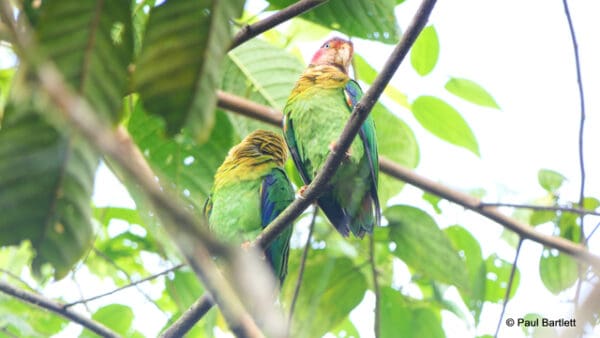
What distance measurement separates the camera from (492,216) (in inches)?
95.7

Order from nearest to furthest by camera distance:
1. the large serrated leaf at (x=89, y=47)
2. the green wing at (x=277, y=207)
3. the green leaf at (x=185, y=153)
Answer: the large serrated leaf at (x=89, y=47)
the green leaf at (x=185, y=153)
the green wing at (x=277, y=207)

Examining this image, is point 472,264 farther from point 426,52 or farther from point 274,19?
point 274,19

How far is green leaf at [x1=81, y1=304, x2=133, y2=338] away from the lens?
2.50m

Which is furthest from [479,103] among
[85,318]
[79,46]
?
[79,46]

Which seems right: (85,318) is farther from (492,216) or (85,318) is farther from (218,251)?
(218,251)

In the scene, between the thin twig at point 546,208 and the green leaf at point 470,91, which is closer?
the thin twig at point 546,208

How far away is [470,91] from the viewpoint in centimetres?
270

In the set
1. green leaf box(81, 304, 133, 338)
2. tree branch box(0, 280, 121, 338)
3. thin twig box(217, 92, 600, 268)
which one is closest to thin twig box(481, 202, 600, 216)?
thin twig box(217, 92, 600, 268)

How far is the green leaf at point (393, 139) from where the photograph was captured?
274 centimetres

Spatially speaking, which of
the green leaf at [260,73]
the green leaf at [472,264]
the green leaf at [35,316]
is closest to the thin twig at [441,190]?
the green leaf at [260,73]

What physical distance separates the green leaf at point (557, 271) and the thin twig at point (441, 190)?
16cm

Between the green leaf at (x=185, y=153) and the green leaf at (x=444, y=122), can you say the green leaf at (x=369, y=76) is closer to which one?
the green leaf at (x=444, y=122)

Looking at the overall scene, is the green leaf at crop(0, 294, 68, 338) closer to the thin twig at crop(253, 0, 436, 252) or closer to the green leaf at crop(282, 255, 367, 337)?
the green leaf at crop(282, 255, 367, 337)

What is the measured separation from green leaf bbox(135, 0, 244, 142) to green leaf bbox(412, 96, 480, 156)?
2.05 meters
